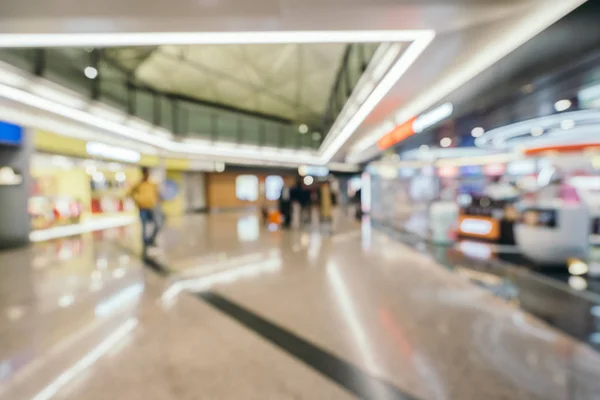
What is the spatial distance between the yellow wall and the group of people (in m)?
8.80

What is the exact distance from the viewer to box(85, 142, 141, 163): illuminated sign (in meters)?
10.8

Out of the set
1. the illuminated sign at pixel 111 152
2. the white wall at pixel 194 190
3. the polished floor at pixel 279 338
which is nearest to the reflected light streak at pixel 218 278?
the polished floor at pixel 279 338

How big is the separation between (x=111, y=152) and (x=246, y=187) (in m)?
12.5

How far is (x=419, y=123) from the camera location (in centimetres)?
640

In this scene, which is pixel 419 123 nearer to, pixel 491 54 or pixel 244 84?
pixel 491 54

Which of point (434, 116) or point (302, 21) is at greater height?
point (302, 21)

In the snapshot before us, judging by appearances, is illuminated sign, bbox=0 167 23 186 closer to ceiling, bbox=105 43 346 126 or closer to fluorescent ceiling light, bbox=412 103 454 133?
ceiling, bbox=105 43 346 126

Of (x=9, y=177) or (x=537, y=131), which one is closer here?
(x=9, y=177)

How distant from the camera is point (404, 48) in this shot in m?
4.14

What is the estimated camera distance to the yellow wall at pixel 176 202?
1846 cm

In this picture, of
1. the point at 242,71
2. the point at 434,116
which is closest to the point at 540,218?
the point at 434,116

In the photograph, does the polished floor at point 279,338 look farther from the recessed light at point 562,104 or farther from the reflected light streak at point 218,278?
the recessed light at point 562,104

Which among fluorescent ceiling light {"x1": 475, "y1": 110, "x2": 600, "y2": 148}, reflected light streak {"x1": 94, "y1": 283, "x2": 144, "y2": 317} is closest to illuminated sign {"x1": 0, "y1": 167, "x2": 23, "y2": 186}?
reflected light streak {"x1": 94, "y1": 283, "x2": 144, "y2": 317}

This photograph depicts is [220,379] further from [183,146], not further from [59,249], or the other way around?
[183,146]
